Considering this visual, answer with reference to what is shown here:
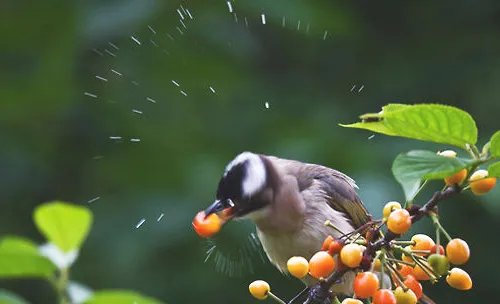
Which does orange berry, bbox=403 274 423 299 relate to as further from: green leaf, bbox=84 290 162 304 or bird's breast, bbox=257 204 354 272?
bird's breast, bbox=257 204 354 272

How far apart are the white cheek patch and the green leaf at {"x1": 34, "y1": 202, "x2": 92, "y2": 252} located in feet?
1.14

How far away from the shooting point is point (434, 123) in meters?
1.36

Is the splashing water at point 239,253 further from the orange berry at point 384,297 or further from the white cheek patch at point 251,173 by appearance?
the orange berry at point 384,297

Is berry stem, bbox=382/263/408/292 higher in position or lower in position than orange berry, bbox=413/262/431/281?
higher

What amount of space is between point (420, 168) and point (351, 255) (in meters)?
0.25

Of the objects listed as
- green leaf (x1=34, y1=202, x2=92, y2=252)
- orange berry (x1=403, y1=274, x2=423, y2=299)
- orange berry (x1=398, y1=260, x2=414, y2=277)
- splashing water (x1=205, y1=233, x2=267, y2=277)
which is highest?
orange berry (x1=403, y1=274, x2=423, y2=299)

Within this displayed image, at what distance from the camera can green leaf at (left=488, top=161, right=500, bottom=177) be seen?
4.56 feet

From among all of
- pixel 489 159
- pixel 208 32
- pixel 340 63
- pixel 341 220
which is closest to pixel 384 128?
pixel 489 159

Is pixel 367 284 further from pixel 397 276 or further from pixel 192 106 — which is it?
pixel 192 106

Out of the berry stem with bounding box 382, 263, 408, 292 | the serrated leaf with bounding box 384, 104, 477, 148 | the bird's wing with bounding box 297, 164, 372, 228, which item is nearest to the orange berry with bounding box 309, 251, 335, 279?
the berry stem with bounding box 382, 263, 408, 292

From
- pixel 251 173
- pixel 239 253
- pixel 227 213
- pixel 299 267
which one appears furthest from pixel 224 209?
pixel 239 253

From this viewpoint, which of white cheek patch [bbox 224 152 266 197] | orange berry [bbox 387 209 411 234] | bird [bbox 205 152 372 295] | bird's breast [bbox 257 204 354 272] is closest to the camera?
orange berry [bbox 387 209 411 234]

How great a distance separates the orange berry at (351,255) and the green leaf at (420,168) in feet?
0.75

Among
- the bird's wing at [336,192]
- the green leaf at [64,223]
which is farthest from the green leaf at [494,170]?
the bird's wing at [336,192]
